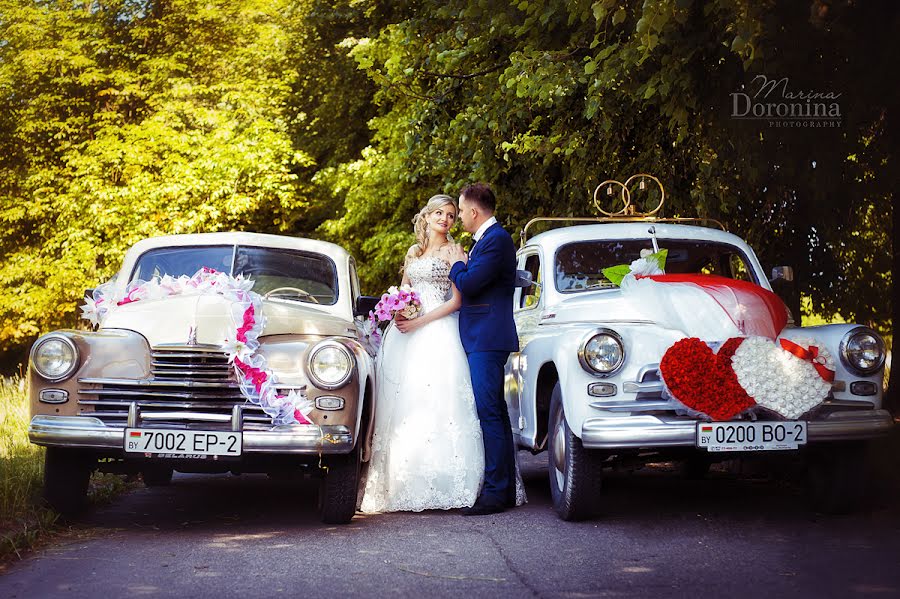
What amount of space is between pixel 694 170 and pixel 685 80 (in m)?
3.24

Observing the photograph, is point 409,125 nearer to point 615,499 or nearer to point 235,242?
point 235,242

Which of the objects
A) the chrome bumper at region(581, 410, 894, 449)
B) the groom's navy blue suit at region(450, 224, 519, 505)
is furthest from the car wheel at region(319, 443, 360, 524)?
the chrome bumper at region(581, 410, 894, 449)

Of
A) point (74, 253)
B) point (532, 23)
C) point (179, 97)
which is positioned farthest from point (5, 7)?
point (532, 23)

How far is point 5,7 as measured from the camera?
32656mm

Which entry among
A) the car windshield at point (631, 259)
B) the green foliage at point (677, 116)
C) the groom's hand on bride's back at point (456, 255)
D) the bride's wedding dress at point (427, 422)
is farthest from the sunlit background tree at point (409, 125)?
the bride's wedding dress at point (427, 422)

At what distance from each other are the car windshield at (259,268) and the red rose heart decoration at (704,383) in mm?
2849

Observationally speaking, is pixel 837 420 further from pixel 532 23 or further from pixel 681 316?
pixel 532 23

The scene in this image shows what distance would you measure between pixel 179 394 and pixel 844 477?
4.18 metres

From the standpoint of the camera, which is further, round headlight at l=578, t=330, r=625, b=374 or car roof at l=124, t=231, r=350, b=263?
car roof at l=124, t=231, r=350, b=263

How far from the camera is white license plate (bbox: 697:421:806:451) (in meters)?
6.86

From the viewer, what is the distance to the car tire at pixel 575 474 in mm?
7195

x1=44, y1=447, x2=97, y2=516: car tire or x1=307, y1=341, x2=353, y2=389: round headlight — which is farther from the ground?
x1=307, y1=341, x2=353, y2=389: round headlight

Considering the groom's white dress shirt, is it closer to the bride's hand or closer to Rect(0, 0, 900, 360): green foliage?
the bride's hand

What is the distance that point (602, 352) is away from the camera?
7.15 m
